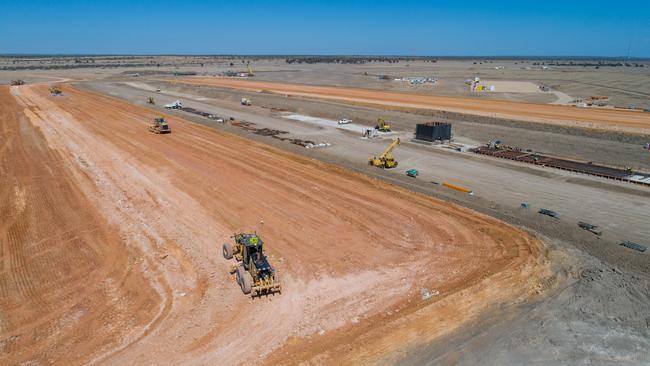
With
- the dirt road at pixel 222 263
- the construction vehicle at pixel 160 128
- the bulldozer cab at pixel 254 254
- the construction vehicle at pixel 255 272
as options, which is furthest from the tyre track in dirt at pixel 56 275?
the construction vehicle at pixel 160 128

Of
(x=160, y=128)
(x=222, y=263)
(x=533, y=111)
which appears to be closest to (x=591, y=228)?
(x=222, y=263)

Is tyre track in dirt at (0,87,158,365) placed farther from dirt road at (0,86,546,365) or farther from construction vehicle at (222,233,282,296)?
construction vehicle at (222,233,282,296)

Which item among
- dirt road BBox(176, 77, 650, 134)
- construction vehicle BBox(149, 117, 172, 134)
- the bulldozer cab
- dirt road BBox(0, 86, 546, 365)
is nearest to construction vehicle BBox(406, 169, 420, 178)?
dirt road BBox(0, 86, 546, 365)

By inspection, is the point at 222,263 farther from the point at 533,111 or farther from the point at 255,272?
the point at 533,111

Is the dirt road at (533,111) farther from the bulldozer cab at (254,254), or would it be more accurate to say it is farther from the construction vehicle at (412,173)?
the bulldozer cab at (254,254)

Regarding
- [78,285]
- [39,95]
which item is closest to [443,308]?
[78,285]

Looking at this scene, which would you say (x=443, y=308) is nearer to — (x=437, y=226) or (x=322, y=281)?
(x=322, y=281)
